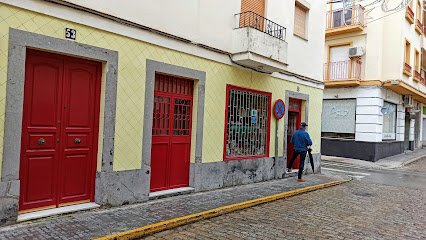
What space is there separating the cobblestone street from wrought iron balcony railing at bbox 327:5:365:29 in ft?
38.4

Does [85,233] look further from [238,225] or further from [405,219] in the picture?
[405,219]

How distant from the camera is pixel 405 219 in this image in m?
6.75

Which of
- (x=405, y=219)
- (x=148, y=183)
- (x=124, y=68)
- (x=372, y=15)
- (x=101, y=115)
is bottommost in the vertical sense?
(x=405, y=219)

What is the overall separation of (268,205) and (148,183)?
262 centimetres

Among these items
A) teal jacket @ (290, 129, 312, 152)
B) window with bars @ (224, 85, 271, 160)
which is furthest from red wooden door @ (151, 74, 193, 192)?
teal jacket @ (290, 129, 312, 152)

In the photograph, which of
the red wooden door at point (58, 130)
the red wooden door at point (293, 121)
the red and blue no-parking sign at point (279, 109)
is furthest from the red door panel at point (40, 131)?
the red wooden door at point (293, 121)

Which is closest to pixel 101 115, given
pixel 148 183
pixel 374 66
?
pixel 148 183

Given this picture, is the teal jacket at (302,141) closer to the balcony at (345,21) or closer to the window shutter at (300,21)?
the window shutter at (300,21)

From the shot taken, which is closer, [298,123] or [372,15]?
[298,123]

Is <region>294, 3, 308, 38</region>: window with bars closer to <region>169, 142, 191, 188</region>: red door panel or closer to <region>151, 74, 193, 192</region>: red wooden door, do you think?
<region>151, 74, 193, 192</region>: red wooden door

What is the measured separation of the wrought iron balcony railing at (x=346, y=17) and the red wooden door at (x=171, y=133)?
45.2 feet

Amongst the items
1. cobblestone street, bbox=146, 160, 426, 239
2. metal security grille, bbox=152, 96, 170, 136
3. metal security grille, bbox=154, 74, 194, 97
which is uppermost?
metal security grille, bbox=154, 74, 194, 97

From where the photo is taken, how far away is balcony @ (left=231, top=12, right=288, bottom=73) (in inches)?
331

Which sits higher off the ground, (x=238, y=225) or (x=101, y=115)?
(x=101, y=115)
